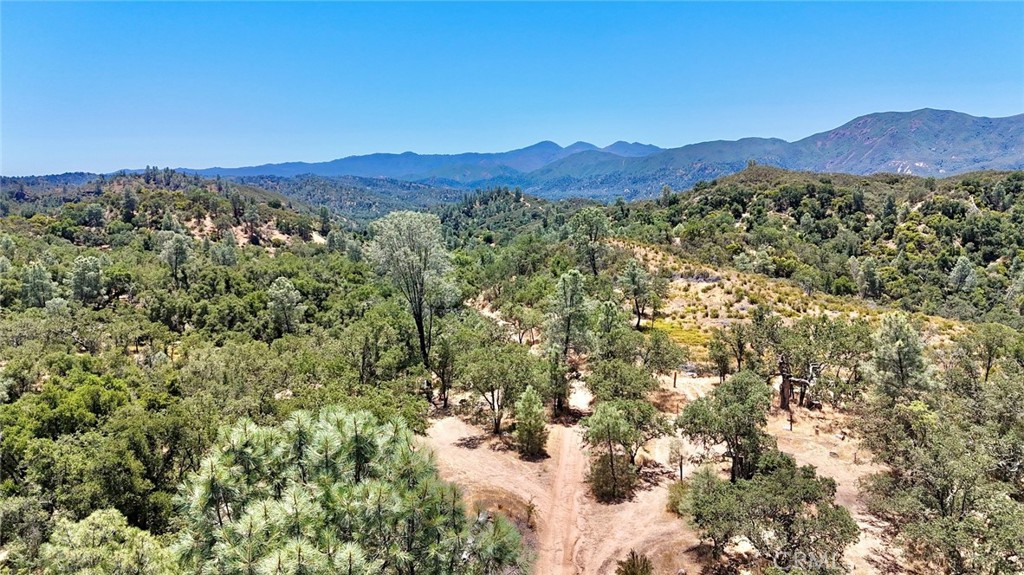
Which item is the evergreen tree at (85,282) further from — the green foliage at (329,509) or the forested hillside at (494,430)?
the green foliage at (329,509)

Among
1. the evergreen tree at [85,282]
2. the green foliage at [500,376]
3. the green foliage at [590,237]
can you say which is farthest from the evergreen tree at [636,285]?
the evergreen tree at [85,282]

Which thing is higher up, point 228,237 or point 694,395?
point 228,237

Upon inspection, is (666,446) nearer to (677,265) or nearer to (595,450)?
(595,450)

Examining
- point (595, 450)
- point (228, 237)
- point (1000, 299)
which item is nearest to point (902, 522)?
point (595, 450)

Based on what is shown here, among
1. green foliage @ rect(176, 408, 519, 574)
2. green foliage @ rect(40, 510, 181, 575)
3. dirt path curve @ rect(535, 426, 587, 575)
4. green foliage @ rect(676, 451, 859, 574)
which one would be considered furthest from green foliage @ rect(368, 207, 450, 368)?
green foliage @ rect(176, 408, 519, 574)

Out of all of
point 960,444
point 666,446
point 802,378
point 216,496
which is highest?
point 216,496

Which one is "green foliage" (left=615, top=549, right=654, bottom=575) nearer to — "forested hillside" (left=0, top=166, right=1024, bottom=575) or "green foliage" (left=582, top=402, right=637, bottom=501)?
"forested hillside" (left=0, top=166, right=1024, bottom=575)
